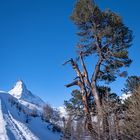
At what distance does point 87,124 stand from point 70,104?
5899 millimetres

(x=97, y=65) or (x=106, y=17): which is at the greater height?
(x=106, y=17)

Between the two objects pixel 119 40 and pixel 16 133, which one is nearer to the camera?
pixel 119 40

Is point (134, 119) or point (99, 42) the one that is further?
point (99, 42)

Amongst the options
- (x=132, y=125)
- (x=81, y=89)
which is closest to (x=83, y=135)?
(x=132, y=125)

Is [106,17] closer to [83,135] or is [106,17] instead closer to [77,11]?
[77,11]

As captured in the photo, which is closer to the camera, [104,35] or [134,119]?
[134,119]

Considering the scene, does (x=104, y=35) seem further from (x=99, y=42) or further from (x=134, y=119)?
(x=134, y=119)

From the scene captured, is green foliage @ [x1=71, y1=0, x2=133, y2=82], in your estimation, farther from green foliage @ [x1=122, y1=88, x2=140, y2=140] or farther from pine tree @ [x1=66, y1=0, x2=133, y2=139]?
green foliage @ [x1=122, y1=88, x2=140, y2=140]

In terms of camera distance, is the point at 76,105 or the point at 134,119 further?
the point at 76,105

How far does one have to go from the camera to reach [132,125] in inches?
523

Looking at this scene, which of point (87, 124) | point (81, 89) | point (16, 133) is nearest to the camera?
point (87, 124)

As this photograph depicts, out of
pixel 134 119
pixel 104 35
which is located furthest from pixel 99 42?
pixel 134 119

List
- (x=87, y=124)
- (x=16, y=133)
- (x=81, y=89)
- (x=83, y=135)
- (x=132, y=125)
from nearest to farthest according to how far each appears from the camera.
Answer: (x=132, y=125)
(x=83, y=135)
(x=87, y=124)
(x=81, y=89)
(x=16, y=133)

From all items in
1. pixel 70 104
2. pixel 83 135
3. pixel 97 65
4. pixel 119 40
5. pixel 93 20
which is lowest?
pixel 83 135
